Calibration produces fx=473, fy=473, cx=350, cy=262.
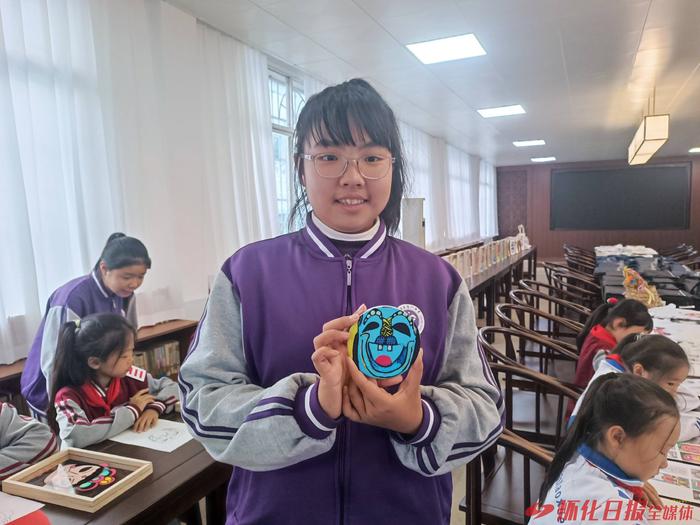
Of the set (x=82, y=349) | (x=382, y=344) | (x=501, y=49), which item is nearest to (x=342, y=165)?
(x=382, y=344)

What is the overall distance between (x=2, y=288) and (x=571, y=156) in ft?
37.2

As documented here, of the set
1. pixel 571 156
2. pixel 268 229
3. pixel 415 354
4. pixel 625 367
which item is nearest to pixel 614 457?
pixel 625 367

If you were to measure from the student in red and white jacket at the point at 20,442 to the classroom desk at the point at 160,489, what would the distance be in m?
0.15

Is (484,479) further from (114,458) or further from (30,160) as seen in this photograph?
(30,160)

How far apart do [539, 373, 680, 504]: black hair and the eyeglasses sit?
2.52ft

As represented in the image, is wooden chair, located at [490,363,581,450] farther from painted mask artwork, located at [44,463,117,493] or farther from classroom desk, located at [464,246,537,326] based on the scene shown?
painted mask artwork, located at [44,463,117,493]

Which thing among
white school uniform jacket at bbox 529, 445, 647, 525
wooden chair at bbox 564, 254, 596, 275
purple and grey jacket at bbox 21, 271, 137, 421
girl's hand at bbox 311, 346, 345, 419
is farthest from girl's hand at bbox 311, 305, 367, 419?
wooden chair at bbox 564, 254, 596, 275

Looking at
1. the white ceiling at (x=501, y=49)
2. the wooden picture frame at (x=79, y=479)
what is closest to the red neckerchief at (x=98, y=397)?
the wooden picture frame at (x=79, y=479)

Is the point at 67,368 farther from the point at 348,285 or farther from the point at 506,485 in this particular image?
the point at 506,485

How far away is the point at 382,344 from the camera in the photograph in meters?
0.64

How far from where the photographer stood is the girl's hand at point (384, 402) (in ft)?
2.04

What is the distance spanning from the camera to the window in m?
4.38

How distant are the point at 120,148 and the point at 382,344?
2715 mm

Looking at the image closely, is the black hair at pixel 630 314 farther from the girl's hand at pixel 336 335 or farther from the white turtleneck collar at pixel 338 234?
the girl's hand at pixel 336 335
